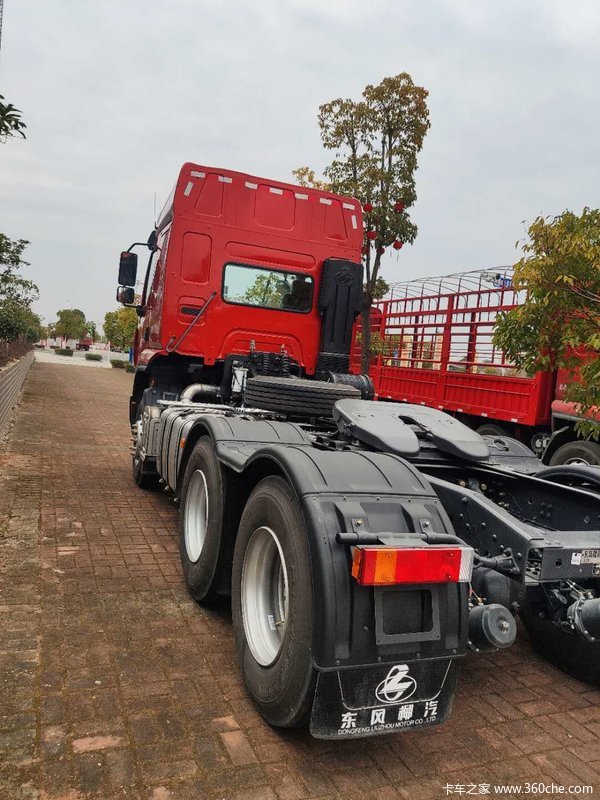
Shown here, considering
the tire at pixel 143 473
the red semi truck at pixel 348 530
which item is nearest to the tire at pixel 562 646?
the red semi truck at pixel 348 530

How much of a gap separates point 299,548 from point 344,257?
4.99 m

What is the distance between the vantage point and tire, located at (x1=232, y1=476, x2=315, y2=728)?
234 cm

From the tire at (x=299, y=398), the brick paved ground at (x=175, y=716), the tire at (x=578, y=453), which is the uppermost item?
the tire at (x=299, y=398)

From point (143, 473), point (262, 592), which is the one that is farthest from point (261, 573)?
point (143, 473)

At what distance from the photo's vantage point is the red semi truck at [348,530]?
7.41 feet

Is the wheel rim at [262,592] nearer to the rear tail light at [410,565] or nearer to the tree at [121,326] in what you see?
the rear tail light at [410,565]

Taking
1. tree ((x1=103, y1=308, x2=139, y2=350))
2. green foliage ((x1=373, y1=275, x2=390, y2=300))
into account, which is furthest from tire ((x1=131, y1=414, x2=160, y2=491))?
tree ((x1=103, y1=308, x2=139, y2=350))

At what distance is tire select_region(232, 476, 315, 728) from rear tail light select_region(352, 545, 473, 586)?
268mm

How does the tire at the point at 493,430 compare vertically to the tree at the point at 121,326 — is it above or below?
below

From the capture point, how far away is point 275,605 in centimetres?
295

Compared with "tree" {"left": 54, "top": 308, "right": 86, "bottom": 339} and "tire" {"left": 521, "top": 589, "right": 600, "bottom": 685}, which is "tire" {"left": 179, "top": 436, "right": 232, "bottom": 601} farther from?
"tree" {"left": 54, "top": 308, "right": 86, "bottom": 339}

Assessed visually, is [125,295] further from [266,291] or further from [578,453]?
[578,453]

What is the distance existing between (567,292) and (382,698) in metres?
4.45

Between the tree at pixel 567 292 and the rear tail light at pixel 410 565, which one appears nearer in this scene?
the rear tail light at pixel 410 565
